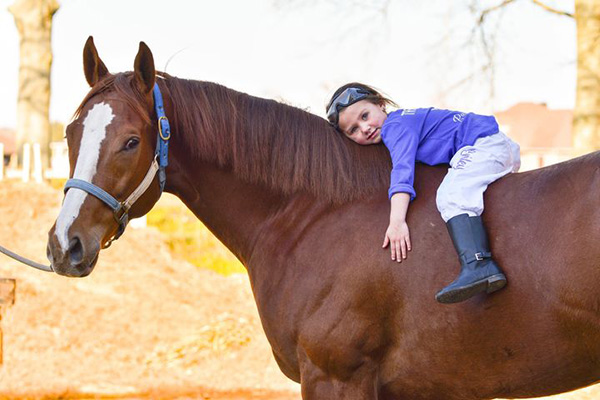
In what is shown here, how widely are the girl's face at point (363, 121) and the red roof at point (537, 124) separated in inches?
1200

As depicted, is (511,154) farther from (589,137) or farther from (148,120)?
(589,137)

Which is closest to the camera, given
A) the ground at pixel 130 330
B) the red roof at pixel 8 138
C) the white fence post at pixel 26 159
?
the ground at pixel 130 330

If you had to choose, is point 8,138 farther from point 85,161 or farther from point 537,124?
point 85,161

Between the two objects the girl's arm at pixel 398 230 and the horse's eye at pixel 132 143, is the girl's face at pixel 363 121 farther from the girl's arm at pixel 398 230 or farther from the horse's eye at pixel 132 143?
the horse's eye at pixel 132 143

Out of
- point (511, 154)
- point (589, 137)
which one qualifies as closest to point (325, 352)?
point (511, 154)

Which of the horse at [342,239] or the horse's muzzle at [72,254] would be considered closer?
the horse at [342,239]

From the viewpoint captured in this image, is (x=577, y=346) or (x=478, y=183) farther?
(x=478, y=183)

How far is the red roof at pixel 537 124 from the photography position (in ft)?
109

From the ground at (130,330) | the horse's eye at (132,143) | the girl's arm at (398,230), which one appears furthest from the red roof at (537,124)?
the horse's eye at (132,143)

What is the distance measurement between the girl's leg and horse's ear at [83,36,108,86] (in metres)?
1.72

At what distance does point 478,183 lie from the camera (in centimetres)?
309

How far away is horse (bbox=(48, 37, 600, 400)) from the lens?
290 cm

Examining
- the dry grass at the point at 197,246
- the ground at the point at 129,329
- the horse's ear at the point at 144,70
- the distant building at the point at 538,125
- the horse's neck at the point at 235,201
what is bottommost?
Answer: the ground at the point at 129,329

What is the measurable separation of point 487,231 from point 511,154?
18.8 inches
